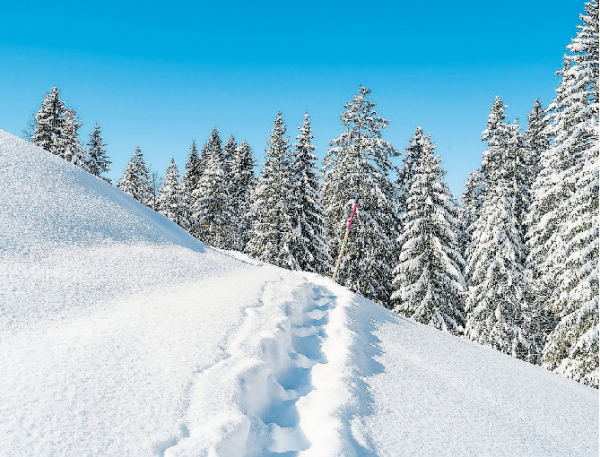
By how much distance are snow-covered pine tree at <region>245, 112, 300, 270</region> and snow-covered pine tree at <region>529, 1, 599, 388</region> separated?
12.8m

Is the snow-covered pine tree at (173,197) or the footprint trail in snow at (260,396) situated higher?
the snow-covered pine tree at (173,197)

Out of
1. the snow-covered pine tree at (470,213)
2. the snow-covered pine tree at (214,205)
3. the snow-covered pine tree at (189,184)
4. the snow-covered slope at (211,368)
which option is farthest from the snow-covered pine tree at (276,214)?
the snow-covered pine tree at (189,184)

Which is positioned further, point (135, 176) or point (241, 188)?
point (135, 176)

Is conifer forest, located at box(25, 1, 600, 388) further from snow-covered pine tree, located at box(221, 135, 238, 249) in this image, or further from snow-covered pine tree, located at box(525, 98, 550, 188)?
snow-covered pine tree, located at box(221, 135, 238, 249)

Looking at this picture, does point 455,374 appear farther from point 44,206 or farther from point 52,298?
point 44,206

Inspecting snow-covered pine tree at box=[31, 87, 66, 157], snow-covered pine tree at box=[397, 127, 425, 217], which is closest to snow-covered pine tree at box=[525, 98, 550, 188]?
snow-covered pine tree at box=[397, 127, 425, 217]

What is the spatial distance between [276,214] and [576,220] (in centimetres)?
1533

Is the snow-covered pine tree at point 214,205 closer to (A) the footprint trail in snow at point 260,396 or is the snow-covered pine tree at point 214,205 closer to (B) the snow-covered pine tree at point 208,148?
(B) the snow-covered pine tree at point 208,148

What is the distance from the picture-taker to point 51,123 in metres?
34.1

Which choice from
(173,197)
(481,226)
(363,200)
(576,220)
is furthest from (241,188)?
(576,220)

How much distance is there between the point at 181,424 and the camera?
3.17m

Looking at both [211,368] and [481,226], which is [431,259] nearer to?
[481,226]

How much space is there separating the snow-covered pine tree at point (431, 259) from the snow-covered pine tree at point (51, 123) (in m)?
32.0

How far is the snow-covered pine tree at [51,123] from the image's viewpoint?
33.9 metres
